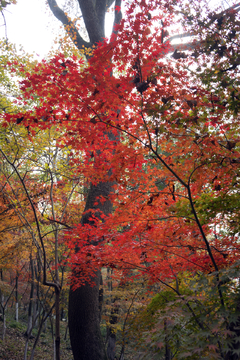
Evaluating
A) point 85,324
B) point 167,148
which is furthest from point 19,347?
point 167,148

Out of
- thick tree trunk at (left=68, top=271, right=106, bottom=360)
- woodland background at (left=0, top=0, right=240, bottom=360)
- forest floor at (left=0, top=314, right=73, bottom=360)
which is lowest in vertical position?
forest floor at (left=0, top=314, right=73, bottom=360)

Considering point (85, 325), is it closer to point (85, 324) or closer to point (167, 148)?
Result: point (85, 324)

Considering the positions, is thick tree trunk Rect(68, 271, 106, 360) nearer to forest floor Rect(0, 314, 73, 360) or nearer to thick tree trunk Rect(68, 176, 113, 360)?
A: thick tree trunk Rect(68, 176, 113, 360)

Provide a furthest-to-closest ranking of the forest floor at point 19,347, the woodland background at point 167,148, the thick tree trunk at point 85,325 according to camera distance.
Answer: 1. the forest floor at point 19,347
2. the thick tree trunk at point 85,325
3. the woodland background at point 167,148

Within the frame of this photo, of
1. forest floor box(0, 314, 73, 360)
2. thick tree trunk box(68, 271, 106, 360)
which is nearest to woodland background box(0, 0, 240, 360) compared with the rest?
thick tree trunk box(68, 271, 106, 360)

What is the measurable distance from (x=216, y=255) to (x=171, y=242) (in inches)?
29.5

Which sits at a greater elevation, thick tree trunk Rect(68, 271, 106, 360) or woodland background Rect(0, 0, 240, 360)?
woodland background Rect(0, 0, 240, 360)

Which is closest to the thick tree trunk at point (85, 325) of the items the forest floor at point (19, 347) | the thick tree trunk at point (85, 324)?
the thick tree trunk at point (85, 324)

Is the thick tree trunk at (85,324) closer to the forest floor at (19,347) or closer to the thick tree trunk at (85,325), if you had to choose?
the thick tree trunk at (85,325)

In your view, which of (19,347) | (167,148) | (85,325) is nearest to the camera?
(167,148)

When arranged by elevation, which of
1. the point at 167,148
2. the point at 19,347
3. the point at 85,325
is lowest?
the point at 19,347

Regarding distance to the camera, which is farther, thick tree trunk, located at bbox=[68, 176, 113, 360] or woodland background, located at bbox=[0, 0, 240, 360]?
thick tree trunk, located at bbox=[68, 176, 113, 360]

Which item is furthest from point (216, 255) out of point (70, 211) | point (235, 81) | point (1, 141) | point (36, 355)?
point (36, 355)

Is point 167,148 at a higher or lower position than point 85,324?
higher
